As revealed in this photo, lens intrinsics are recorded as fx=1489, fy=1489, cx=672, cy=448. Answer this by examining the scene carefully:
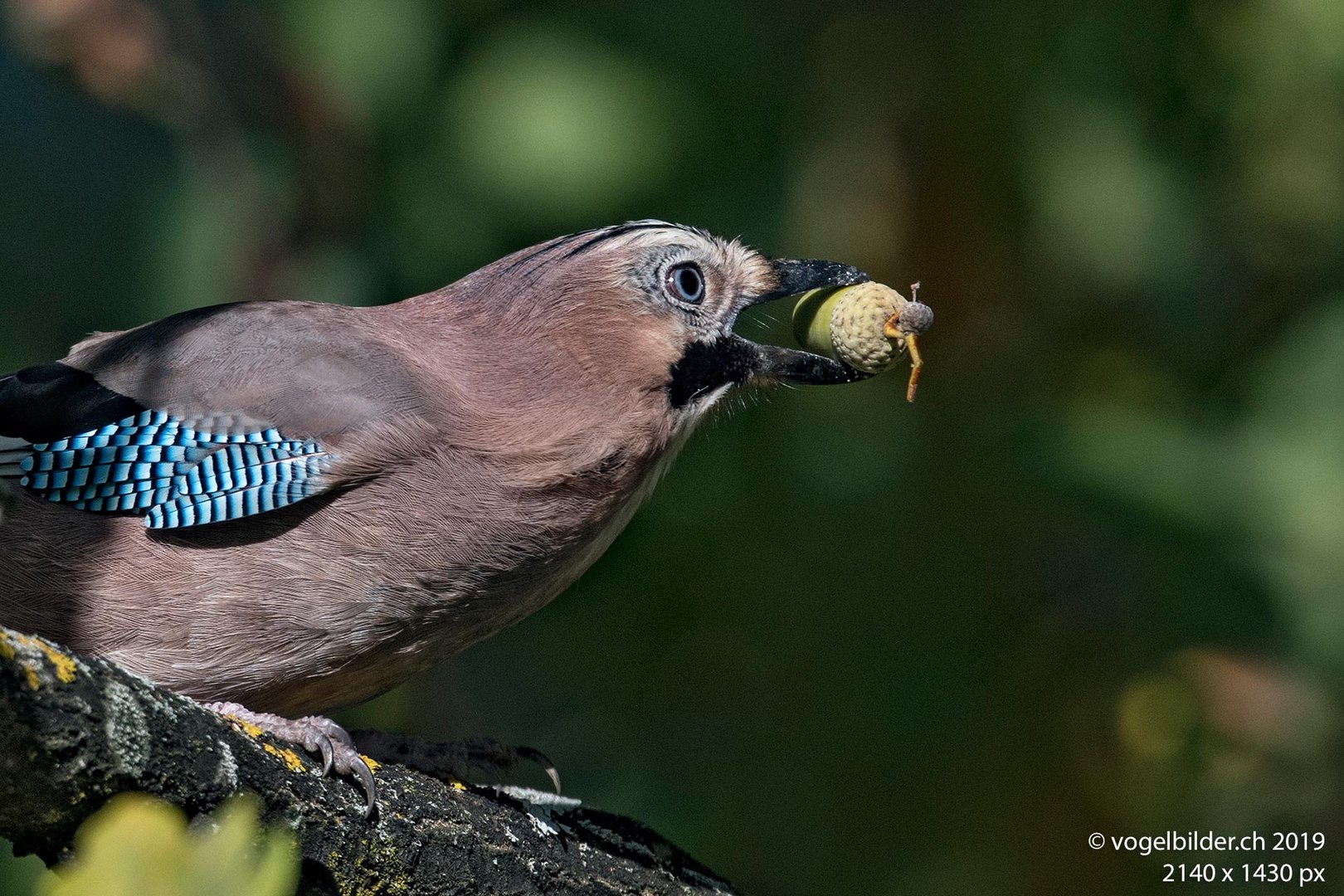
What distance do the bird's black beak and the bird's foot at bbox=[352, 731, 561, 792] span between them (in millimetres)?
1154

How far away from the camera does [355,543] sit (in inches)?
125

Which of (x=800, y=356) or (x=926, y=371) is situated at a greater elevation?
(x=926, y=371)

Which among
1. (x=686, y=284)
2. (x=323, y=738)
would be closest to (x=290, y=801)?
(x=323, y=738)

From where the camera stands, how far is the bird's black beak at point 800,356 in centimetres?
387

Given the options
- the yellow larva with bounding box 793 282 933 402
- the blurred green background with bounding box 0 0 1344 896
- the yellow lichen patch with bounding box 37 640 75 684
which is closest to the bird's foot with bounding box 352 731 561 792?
the blurred green background with bounding box 0 0 1344 896

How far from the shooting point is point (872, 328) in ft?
12.4

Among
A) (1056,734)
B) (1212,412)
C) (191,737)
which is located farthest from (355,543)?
(1212,412)

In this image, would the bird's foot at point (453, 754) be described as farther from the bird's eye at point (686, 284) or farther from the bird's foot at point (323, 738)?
the bird's eye at point (686, 284)

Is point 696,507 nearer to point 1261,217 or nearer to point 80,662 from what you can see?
point 1261,217

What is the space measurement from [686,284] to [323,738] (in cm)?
162

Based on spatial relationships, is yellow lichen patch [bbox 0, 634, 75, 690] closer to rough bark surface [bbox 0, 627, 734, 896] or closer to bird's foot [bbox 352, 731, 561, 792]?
rough bark surface [bbox 0, 627, 734, 896]

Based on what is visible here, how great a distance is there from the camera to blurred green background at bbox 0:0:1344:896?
389cm

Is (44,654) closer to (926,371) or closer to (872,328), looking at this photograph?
(872,328)

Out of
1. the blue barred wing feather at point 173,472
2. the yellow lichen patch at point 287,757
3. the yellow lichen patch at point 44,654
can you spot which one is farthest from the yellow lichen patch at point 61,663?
the blue barred wing feather at point 173,472
